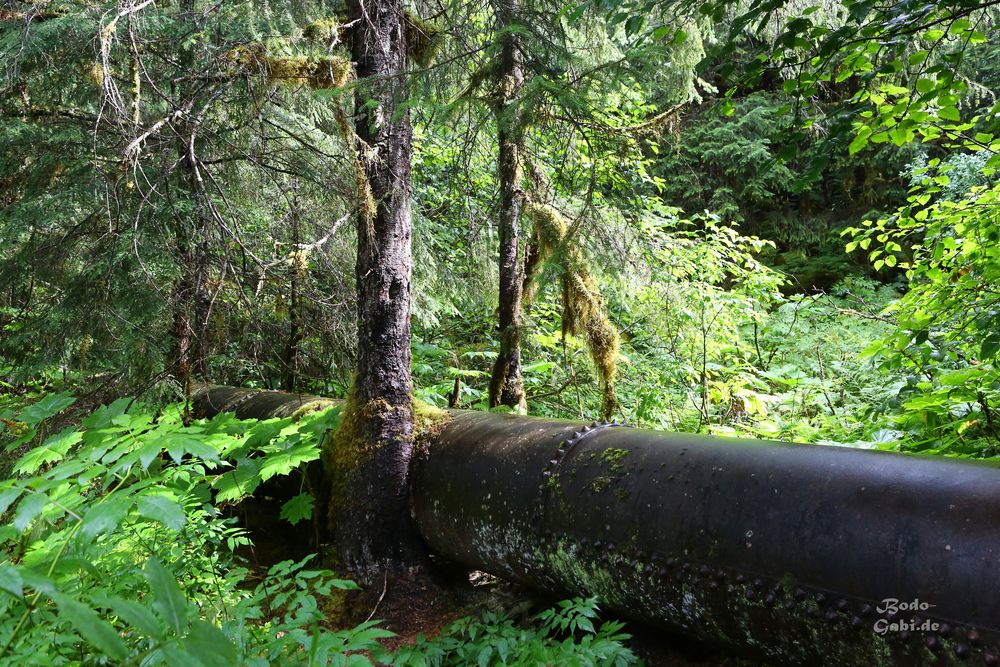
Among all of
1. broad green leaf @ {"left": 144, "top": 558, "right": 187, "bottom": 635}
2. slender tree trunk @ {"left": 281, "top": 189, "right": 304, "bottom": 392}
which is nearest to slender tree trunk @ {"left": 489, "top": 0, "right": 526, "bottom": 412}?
slender tree trunk @ {"left": 281, "top": 189, "right": 304, "bottom": 392}

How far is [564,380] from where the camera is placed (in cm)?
692

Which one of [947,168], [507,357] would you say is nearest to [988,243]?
[947,168]

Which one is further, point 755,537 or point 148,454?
point 755,537

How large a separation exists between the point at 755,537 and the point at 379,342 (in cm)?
237

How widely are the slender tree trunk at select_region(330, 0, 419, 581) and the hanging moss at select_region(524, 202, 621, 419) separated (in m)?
1.32

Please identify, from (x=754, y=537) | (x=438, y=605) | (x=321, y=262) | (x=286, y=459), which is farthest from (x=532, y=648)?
(x=321, y=262)

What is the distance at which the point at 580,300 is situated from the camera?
4.87 metres

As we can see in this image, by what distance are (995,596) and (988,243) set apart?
2528 millimetres

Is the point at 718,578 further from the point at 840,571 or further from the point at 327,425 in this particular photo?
the point at 327,425

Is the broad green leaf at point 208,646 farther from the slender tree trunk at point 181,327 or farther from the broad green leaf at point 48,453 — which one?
the slender tree trunk at point 181,327

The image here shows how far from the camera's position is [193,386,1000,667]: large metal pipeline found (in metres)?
1.87

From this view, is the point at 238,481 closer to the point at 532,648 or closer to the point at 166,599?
the point at 532,648

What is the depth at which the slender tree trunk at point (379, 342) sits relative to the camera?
377 centimetres

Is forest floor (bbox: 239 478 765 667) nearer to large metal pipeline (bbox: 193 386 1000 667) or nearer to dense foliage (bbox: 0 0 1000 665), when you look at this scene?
dense foliage (bbox: 0 0 1000 665)
